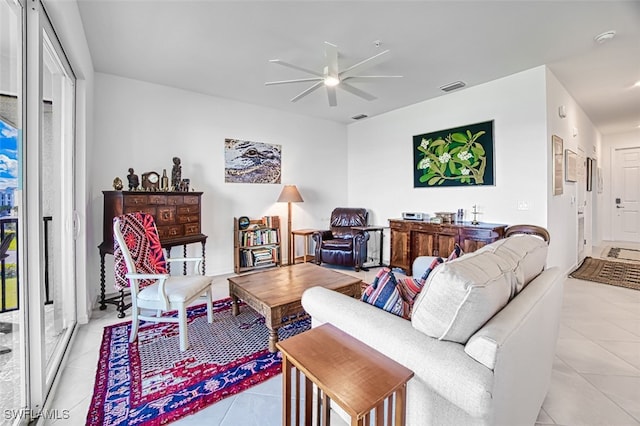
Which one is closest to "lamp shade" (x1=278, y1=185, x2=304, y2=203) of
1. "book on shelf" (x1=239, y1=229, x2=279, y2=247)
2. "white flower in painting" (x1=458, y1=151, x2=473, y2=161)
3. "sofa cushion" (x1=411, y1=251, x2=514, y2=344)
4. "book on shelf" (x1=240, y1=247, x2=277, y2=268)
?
"book on shelf" (x1=239, y1=229, x2=279, y2=247)

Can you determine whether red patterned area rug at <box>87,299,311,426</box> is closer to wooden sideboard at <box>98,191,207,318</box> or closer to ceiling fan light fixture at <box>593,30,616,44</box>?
wooden sideboard at <box>98,191,207,318</box>

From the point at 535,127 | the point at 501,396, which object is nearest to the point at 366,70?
the point at 535,127

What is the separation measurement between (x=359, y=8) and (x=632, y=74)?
387 centimetres

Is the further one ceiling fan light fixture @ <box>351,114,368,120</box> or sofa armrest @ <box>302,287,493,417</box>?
ceiling fan light fixture @ <box>351,114,368,120</box>

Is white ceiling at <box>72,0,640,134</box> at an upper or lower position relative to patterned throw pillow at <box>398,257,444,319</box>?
upper

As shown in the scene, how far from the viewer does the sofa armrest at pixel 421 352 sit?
862 millimetres

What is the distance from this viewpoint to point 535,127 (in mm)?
3488

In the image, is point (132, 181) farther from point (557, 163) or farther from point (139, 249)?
point (557, 163)

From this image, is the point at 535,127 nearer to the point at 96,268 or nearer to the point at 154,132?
the point at 154,132

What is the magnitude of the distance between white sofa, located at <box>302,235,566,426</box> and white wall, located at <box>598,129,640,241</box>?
8333 millimetres

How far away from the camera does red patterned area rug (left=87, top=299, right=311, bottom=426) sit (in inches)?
64.1

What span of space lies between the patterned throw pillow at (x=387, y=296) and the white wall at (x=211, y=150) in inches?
135

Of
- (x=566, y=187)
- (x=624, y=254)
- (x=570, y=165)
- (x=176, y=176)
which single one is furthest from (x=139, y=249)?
(x=624, y=254)

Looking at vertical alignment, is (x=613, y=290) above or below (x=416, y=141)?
below
